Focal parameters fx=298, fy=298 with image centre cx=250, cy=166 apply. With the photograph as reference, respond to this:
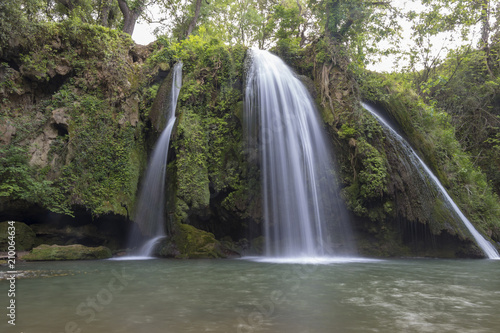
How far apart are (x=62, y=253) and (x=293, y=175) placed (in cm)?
693

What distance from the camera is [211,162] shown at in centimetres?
1040

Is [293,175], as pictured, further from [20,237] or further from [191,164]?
[20,237]

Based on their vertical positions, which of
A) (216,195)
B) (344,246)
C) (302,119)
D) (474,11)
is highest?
(474,11)

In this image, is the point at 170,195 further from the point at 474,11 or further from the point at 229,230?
the point at 474,11

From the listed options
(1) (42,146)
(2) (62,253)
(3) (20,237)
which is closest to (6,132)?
(1) (42,146)

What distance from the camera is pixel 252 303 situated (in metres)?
3.17

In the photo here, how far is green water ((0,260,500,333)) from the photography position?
2418 millimetres

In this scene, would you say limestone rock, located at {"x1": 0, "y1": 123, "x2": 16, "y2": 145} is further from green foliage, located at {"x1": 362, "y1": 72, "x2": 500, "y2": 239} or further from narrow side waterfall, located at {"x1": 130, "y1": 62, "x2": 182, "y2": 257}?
green foliage, located at {"x1": 362, "y1": 72, "x2": 500, "y2": 239}

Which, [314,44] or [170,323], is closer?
[170,323]

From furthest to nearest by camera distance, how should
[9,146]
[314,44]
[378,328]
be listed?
[314,44] < [9,146] < [378,328]

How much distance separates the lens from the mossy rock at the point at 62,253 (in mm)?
7711

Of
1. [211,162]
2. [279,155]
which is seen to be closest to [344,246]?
[279,155]

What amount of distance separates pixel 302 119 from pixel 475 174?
8817mm

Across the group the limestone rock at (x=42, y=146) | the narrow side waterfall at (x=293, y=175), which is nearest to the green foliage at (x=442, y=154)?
the narrow side waterfall at (x=293, y=175)
